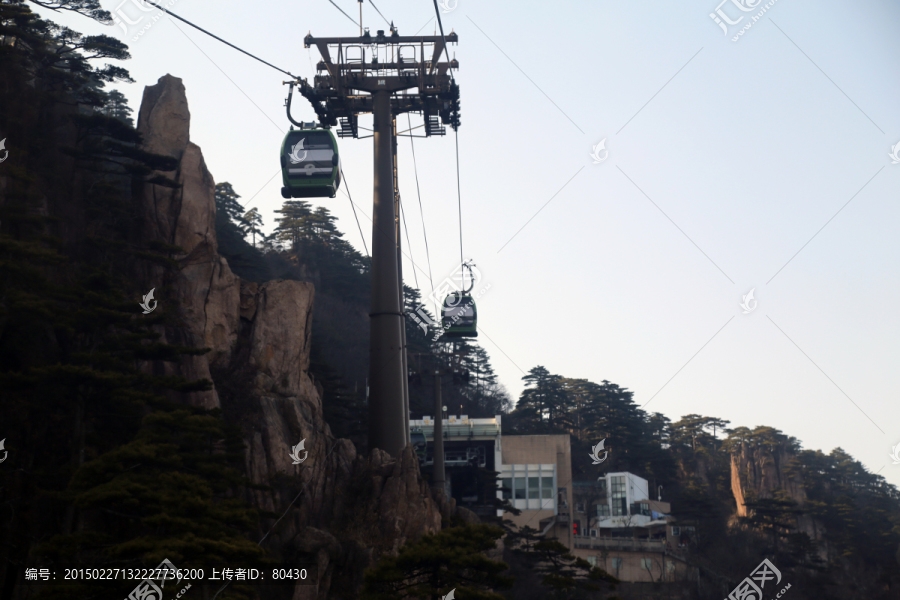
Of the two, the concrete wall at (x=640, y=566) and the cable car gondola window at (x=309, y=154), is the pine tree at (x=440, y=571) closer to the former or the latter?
the cable car gondola window at (x=309, y=154)

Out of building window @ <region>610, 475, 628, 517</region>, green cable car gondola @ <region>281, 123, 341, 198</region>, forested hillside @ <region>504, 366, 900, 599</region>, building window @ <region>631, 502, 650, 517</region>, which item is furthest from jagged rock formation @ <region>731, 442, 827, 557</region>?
green cable car gondola @ <region>281, 123, 341, 198</region>

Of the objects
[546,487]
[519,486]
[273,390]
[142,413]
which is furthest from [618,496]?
[142,413]

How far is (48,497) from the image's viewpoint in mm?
17656

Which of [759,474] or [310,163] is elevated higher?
[310,163]

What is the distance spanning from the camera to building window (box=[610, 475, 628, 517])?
226 feet

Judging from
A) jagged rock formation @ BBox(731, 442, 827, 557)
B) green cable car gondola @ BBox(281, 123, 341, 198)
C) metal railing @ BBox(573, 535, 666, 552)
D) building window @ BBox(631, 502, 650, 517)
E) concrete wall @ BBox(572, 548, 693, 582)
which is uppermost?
green cable car gondola @ BBox(281, 123, 341, 198)

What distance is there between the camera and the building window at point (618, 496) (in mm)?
69000

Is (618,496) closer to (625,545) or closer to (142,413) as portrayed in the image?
(625,545)

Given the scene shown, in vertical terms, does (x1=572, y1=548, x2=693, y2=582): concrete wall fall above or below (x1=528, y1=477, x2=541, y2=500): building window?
below

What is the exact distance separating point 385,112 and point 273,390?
12.0 meters

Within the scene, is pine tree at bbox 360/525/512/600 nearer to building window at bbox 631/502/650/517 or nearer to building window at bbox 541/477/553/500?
building window at bbox 541/477/553/500

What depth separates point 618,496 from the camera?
69.6 m

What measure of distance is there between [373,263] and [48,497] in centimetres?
1459

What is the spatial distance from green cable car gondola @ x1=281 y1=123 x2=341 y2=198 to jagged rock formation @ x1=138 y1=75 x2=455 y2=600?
4.44 metres
